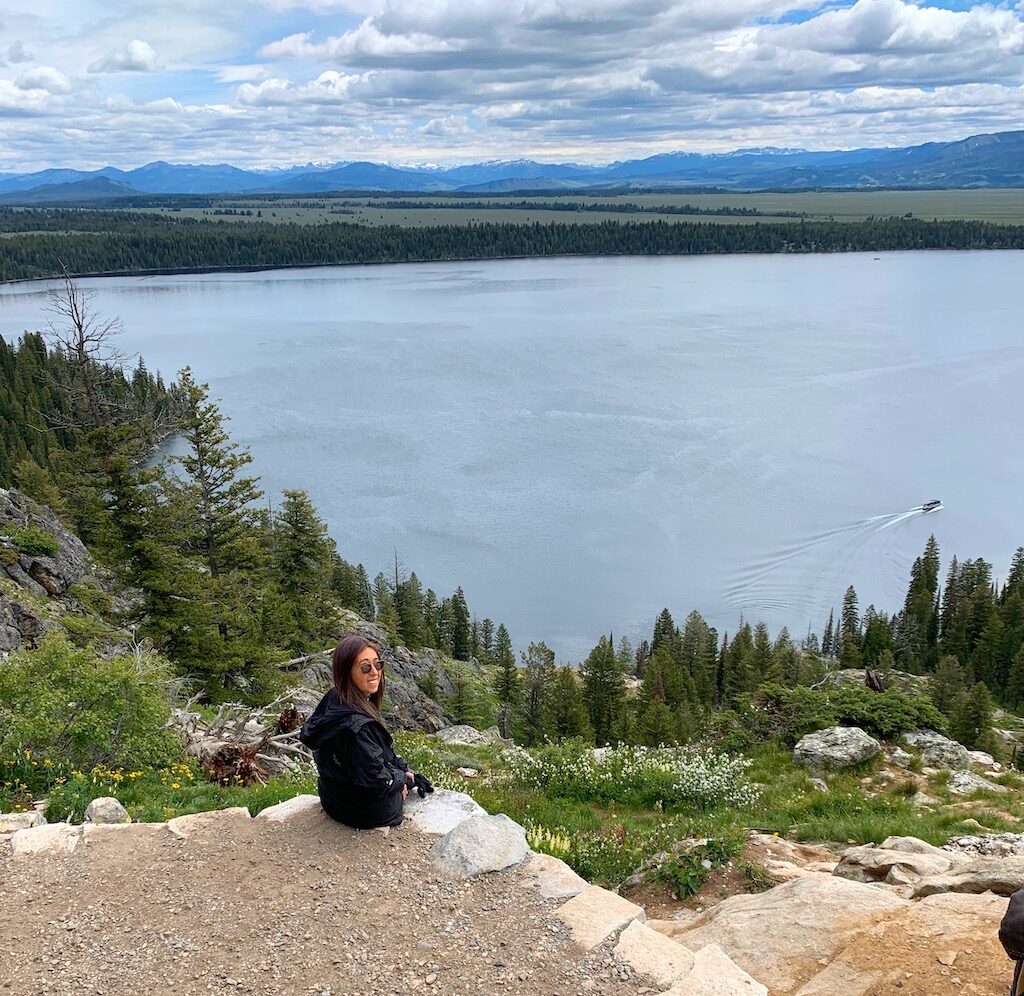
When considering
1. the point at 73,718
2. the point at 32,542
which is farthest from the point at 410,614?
the point at 73,718

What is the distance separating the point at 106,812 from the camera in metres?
7.61

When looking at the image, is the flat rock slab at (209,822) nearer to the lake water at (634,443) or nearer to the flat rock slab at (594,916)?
the flat rock slab at (594,916)

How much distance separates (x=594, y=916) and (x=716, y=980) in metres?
0.93

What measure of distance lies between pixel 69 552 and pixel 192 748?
695 inches

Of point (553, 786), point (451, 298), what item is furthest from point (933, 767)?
point (451, 298)

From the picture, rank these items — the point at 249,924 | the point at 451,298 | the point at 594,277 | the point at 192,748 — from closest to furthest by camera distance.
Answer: the point at 249,924 → the point at 192,748 → the point at 451,298 → the point at 594,277

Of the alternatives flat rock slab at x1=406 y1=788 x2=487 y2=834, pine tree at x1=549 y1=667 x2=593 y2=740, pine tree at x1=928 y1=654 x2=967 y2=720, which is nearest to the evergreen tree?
pine tree at x1=549 y1=667 x2=593 y2=740

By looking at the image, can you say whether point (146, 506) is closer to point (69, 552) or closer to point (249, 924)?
point (69, 552)

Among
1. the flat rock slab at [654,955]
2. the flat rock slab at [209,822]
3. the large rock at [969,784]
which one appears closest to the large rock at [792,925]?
the flat rock slab at [654,955]

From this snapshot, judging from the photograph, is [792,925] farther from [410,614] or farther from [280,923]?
[410,614]

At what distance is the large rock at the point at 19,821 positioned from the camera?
23.0 ft

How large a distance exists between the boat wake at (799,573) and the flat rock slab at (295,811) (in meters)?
41.1

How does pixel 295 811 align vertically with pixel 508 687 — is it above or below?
above

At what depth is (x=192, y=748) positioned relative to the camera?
10.4 m
